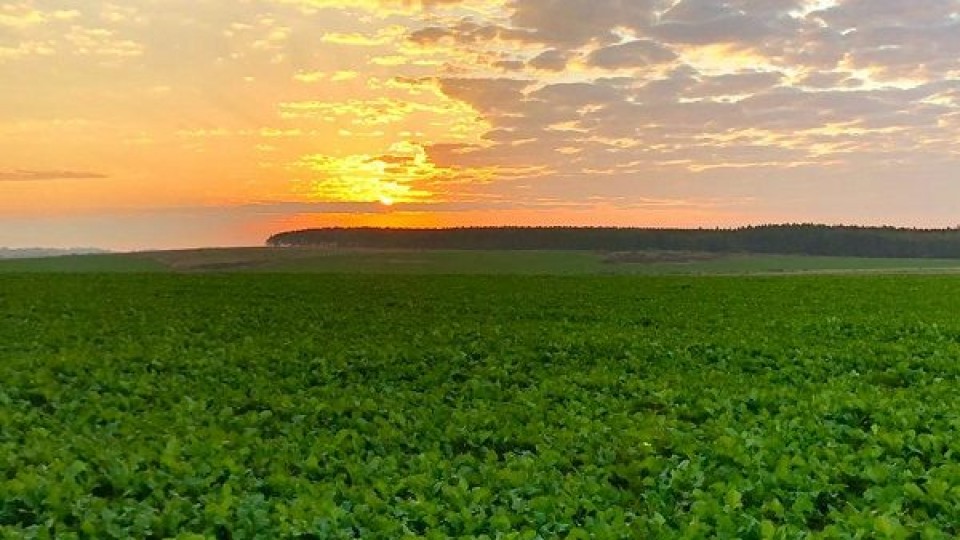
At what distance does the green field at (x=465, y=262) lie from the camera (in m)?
90.4

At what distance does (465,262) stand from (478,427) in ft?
290

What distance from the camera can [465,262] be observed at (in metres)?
100

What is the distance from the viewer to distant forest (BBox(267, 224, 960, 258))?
456ft

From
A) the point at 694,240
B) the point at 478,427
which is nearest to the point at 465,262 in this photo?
the point at 694,240

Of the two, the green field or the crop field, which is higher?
the green field

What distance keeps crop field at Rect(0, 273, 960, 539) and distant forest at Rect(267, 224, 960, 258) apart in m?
121

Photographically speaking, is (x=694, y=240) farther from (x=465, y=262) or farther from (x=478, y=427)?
(x=478, y=427)

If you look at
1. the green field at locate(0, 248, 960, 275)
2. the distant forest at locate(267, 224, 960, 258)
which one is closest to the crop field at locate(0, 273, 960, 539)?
the green field at locate(0, 248, 960, 275)

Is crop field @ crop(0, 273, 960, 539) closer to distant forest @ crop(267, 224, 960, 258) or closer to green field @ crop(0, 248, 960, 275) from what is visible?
green field @ crop(0, 248, 960, 275)

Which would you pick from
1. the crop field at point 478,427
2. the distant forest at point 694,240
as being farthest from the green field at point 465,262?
the crop field at point 478,427

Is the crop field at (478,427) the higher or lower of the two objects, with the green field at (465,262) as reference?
lower

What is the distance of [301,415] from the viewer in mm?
12492

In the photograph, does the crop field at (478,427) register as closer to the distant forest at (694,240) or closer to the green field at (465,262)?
the green field at (465,262)

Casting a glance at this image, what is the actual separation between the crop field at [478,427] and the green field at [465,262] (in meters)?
66.2
